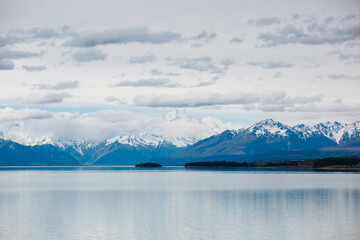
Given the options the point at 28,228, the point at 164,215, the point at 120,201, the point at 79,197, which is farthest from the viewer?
the point at 79,197

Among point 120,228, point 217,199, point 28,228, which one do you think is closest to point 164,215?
point 120,228

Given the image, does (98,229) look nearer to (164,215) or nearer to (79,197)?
(164,215)

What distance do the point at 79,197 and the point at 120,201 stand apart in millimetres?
13543

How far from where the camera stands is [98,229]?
60375 millimetres

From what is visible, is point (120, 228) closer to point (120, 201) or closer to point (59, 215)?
point (59, 215)

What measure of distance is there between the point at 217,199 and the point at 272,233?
133 ft

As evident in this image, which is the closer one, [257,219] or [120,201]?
[257,219]

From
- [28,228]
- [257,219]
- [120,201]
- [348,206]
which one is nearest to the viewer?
[28,228]

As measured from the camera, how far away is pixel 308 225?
208 ft

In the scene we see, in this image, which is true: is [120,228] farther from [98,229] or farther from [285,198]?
[285,198]

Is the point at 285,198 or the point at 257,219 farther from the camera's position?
the point at 285,198

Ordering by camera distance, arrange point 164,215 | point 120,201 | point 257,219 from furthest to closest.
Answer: point 120,201, point 164,215, point 257,219

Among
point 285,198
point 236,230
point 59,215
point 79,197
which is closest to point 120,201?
point 79,197

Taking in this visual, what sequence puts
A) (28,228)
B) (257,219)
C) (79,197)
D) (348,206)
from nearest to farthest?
(28,228) < (257,219) < (348,206) < (79,197)
